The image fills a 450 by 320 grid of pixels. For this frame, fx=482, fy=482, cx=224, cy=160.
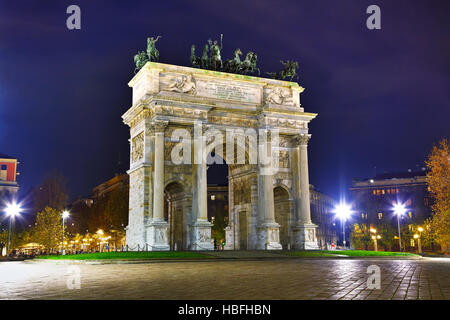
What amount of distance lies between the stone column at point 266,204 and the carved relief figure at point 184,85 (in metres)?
7.90

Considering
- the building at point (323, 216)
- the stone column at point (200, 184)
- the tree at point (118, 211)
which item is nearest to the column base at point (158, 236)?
the stone column at point (200, 184)

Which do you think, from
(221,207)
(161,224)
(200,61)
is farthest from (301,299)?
(221,207)

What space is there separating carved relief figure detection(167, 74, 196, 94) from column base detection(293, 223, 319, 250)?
55.0 ft

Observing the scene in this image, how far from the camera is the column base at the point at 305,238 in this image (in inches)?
1825

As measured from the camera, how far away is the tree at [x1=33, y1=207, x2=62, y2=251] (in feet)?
213

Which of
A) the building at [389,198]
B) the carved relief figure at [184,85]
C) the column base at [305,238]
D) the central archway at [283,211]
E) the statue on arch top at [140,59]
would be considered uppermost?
the statue on arch top at [140,59]

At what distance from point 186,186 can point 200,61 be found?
489 inches

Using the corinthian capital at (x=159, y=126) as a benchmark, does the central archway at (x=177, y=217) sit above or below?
below

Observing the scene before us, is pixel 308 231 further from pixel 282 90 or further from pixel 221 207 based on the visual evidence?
pixel 221 207

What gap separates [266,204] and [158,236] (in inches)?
442

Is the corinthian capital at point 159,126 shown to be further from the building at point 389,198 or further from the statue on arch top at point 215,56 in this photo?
the building at point 389,198

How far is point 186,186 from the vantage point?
4422cm

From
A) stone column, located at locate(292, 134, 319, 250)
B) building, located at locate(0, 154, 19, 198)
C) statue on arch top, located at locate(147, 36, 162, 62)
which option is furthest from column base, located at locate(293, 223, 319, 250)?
building, located at locate(0, 154, 19, 198)

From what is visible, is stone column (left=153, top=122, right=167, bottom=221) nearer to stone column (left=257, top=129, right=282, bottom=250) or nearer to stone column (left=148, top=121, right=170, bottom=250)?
stone column (left=148, top=121, right=170, bottom=250)
